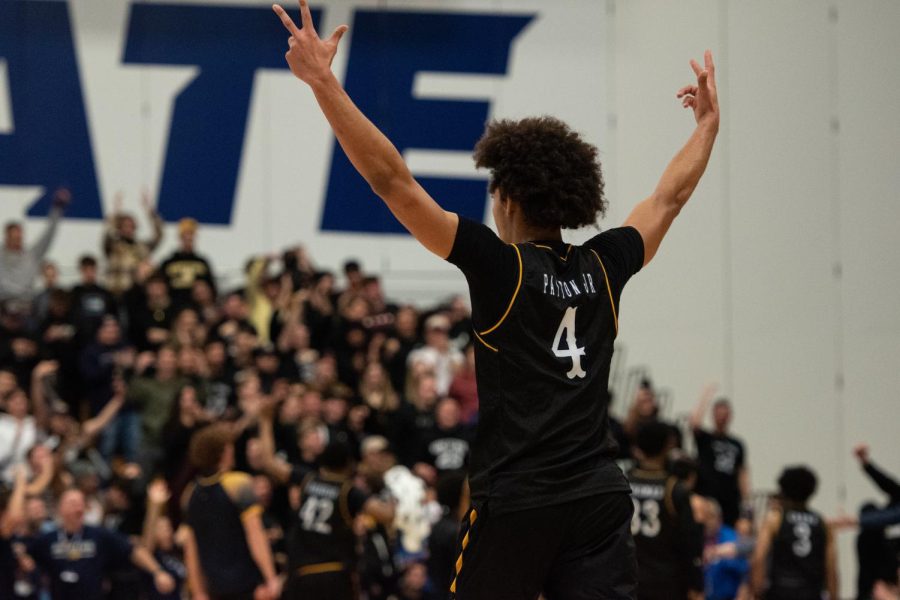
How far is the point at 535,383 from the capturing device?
13.0ft

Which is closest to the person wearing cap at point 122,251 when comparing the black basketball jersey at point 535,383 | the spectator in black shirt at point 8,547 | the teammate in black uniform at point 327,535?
the spectator in black shirt at point 8,547

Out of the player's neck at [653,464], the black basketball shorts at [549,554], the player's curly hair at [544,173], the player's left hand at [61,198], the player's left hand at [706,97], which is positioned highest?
the player's left hand at [61,198]

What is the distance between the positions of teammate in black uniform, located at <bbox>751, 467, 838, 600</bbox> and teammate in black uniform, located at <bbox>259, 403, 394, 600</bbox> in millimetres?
3420

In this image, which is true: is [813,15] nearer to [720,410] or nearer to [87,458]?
[720,410]

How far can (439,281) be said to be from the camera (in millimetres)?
20312

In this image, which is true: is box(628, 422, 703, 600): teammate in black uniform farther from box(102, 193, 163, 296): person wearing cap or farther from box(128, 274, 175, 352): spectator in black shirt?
box(102, 193, 163, 296): person wearing cap

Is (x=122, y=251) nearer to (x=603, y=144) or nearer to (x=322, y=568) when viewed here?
(x=603, y=144)

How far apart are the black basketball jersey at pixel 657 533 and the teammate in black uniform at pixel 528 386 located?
529 cm

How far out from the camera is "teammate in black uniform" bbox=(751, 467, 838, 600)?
1157cm

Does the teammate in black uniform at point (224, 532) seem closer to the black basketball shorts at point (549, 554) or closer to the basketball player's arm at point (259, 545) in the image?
the basketball player's arm at point (259, 545)

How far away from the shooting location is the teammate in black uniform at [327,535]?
10195 millimetres

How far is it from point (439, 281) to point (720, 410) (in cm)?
514

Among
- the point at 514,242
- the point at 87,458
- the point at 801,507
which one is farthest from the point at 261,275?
the point at 514,242

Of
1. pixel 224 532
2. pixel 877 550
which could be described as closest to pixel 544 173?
pixel 224 532
